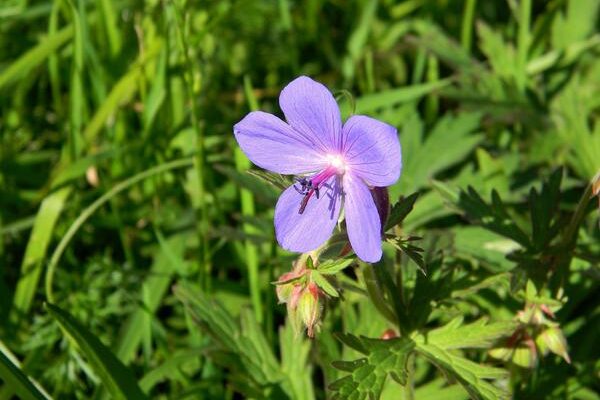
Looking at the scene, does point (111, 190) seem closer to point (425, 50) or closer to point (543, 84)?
point (425, 50)

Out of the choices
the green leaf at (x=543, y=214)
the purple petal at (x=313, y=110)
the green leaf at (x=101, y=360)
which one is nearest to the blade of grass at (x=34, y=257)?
the green leaf at (x=101, y=360)

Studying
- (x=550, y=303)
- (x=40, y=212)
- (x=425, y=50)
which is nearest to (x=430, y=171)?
(x=425, y=50)

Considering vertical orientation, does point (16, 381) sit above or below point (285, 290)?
above

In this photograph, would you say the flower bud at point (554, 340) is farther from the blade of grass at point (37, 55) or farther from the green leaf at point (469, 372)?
the blade of grass at point (37, 55)

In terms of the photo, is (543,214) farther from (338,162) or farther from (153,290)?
(153,290)

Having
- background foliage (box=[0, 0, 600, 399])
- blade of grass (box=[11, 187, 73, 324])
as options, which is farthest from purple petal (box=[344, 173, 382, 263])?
blade of grass (box=[11, 187, 73, 324])

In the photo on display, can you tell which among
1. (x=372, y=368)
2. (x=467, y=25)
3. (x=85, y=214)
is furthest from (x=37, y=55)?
(x=372, y=368)

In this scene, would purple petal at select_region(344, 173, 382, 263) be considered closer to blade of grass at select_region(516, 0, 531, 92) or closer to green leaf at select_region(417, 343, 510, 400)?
green leaf at select_region(417, 343, 510, 400)
